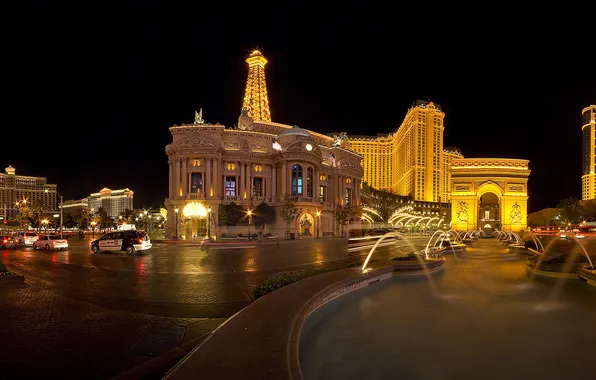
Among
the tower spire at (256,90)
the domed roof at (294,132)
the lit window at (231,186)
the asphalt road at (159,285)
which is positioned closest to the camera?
the asphalt road at (159,285)

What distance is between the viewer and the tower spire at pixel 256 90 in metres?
88.6

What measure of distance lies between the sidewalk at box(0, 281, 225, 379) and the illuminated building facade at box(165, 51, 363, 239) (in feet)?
153

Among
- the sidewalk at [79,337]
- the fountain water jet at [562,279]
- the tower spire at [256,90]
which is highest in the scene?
the tower spire at [256,90]

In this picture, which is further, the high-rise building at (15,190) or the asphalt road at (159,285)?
the high-rise building at (15,190)

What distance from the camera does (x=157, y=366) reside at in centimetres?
524

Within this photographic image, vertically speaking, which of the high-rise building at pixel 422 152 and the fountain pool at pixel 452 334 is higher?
the high-rise building at pixel 422 152

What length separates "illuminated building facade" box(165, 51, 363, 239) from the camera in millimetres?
56562

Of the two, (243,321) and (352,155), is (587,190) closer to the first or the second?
(352,155)

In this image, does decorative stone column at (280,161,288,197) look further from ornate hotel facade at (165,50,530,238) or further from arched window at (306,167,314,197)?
arched window at (306,167,314,197)

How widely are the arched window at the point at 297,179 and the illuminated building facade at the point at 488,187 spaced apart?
79635 mm

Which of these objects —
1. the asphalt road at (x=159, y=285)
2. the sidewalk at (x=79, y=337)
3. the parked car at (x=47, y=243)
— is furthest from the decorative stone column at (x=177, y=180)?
the sidewalk at (x=79, y=337)

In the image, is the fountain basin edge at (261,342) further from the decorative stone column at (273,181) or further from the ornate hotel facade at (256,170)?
the decorative stone column at (273,181)

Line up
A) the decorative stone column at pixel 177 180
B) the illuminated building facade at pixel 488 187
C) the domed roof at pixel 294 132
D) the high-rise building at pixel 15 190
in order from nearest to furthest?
1. the decorative stone column at pixel 177 180
2. the domed roof at pixel 294 132
3. the illuminated building facade at pixel 488 187
4. the high-rise building at pixel 15 190

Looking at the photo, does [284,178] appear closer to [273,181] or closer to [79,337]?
[273,181]
